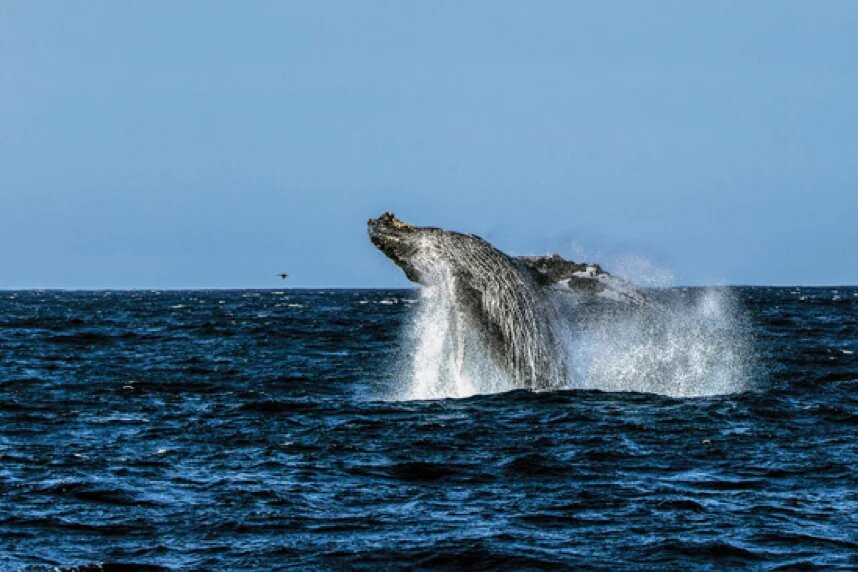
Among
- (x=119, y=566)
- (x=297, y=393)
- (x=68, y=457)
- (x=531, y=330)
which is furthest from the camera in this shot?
(x=297, y=393)

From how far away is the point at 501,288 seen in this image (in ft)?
55.9

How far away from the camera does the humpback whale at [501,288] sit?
671 inches

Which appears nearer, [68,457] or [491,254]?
[68,457]

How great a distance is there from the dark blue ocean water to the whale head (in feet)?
6.66

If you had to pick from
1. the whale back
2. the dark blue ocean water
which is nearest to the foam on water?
the whale back

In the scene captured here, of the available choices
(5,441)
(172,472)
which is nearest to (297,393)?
(5,441)

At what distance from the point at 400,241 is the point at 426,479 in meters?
5.40

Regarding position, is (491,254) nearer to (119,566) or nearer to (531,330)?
(531,330)

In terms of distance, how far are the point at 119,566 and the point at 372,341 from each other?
31545mm

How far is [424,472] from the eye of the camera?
1301 cm

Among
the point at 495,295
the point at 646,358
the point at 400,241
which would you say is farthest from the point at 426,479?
the point at 646,358

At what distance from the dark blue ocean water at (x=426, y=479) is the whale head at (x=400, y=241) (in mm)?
2029

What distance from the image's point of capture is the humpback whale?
17.0m

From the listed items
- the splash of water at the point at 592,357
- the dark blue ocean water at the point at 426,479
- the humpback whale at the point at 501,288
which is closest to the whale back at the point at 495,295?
the humpback whale at the point at 501,288
